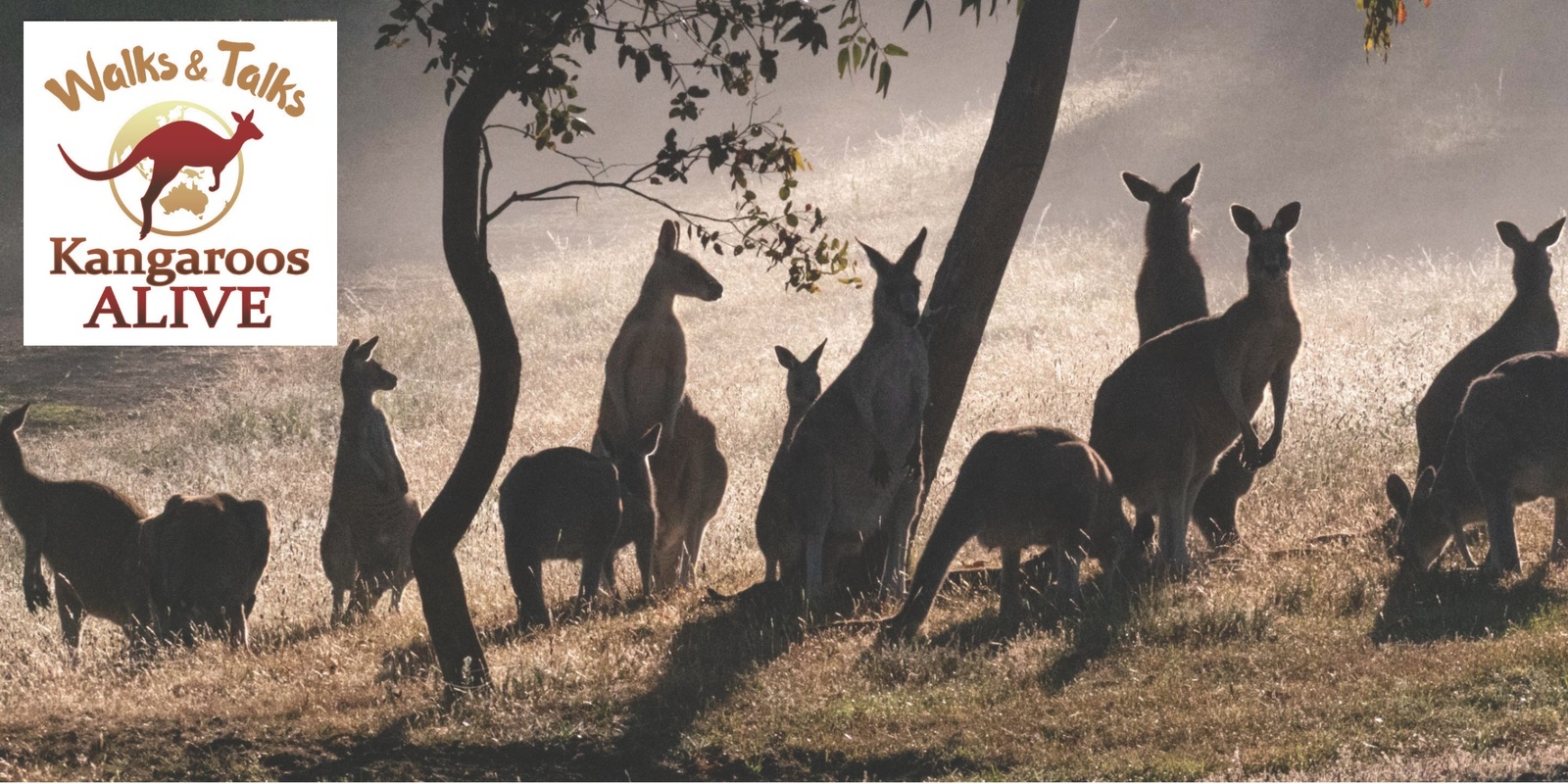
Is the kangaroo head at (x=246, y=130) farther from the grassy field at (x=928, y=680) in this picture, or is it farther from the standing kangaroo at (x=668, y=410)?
the standing kangaroo at (x=668, y=410)

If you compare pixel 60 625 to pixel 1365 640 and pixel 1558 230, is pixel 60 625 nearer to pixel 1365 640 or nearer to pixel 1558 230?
pixel 1365 640

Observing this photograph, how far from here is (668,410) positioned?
11.6m

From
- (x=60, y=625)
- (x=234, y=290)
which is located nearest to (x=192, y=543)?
(x=60, y=625)

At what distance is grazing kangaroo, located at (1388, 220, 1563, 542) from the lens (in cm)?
1053

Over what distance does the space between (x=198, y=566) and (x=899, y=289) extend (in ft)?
14.5

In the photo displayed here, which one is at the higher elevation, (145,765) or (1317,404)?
(1317,404)

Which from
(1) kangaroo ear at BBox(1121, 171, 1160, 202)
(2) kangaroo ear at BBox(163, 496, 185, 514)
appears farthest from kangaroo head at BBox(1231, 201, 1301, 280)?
(2) kangaroo ear at BBox(163, 496, 185, 514)

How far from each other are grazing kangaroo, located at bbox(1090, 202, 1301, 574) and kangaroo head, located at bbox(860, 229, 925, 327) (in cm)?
143

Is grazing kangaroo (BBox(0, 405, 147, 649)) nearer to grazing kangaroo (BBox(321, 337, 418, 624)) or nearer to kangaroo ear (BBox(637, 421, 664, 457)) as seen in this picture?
grazing kangaroo (BBox(321, 337, 418, 624))

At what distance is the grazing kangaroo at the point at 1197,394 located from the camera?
381 inches

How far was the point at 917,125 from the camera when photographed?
154ft

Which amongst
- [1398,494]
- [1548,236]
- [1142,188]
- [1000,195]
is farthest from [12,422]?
[1548,236]

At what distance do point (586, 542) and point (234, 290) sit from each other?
1965cm

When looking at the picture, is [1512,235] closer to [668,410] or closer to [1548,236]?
[1548,236]
